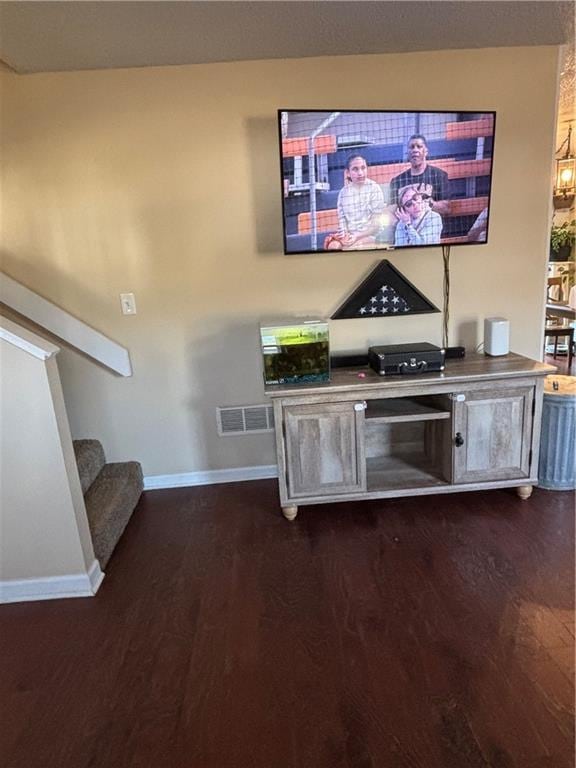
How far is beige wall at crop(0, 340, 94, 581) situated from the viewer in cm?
191

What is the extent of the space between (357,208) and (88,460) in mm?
1978

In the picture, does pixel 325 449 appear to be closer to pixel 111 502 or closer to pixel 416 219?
pixel 111 502

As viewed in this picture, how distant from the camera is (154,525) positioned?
8.71 feet

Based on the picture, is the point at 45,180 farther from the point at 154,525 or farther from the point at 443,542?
the point at 443,542

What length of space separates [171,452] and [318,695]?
5.71 ft

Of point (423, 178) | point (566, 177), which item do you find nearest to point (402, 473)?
point (423, 178)

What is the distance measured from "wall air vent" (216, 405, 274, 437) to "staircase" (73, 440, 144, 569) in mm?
570

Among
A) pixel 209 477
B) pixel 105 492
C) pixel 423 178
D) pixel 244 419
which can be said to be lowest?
pixel 209 477

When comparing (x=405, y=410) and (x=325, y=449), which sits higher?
(x=405, y=410)

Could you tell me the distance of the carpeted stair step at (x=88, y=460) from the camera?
269 centimetres

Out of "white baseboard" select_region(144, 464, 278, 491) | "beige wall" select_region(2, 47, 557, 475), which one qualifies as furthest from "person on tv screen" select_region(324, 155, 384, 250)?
"white baseboard" select_region(144, 464, 278, 491)

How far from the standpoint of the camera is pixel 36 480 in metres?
2.01

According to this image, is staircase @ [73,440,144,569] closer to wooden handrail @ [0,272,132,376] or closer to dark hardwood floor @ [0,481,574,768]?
dark hardwood floor @ [0,481,574,768]

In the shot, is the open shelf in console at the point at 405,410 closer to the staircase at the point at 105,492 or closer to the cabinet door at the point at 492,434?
the cabinet door at the point at 492,434
